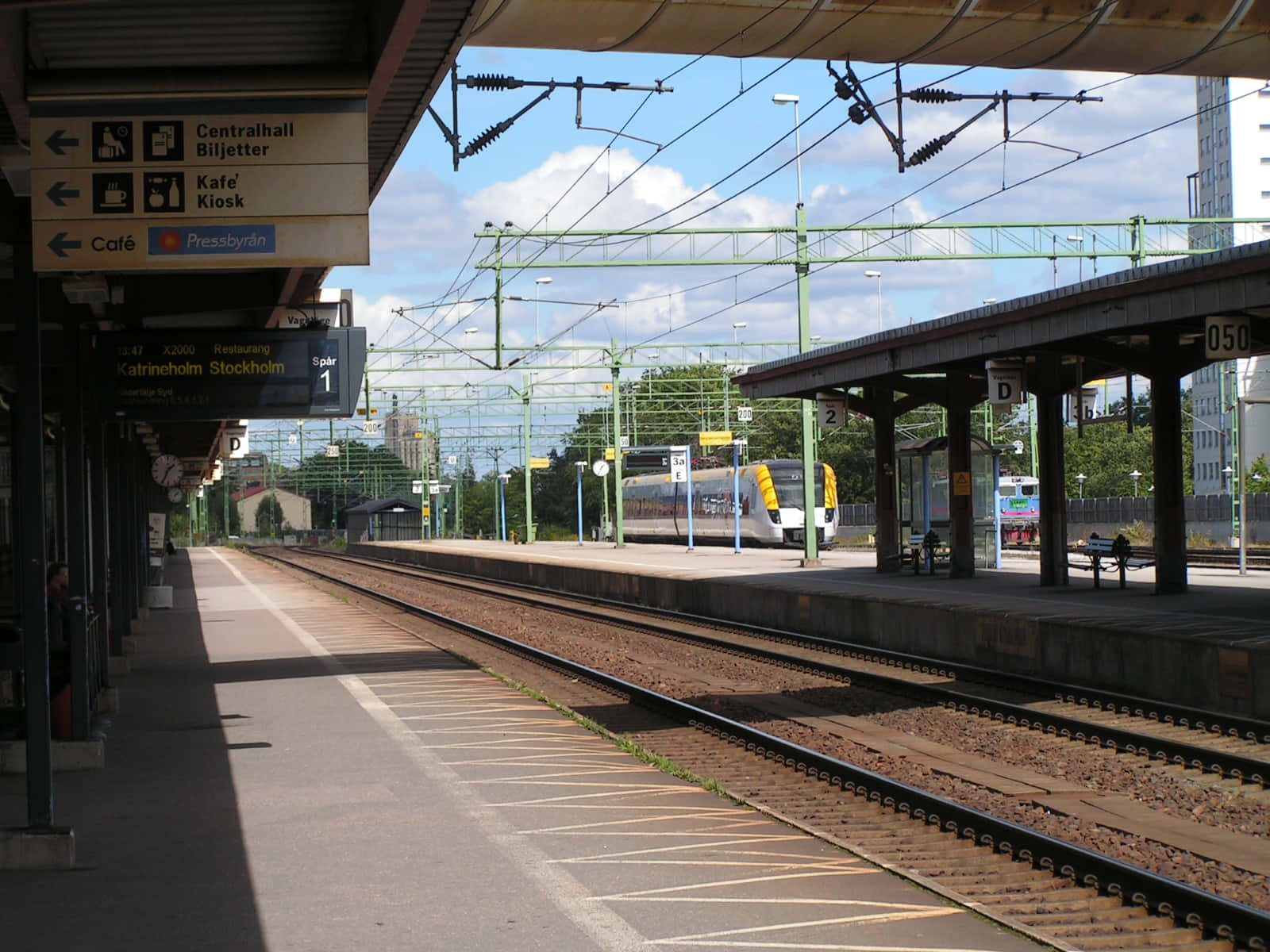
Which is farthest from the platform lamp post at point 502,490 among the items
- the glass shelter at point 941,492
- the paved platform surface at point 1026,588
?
the glass shelter at point 941,492

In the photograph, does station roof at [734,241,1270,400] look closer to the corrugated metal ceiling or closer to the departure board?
the departure board

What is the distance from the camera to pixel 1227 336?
55.8 feet

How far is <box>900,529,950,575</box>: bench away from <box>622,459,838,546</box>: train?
49.4 ft

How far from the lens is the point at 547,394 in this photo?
65812mm

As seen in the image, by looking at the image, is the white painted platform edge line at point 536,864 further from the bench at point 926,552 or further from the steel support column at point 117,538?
the bench at point 926,552

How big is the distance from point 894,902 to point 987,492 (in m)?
20.5

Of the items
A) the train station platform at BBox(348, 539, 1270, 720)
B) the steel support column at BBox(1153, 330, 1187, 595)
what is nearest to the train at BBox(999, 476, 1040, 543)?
the train station platform at BBox(348, 539, 1270, 720)

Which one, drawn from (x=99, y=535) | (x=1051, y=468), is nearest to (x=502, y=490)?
(x=1051, y=468)

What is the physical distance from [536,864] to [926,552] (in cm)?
2096

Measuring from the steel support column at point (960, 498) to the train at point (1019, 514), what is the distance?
978 inches

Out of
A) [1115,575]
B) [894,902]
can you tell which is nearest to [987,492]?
Answer: [1115,575]

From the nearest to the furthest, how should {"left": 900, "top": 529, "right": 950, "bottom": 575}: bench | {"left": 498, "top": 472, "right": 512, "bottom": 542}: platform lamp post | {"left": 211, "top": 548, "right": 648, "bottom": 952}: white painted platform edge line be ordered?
{"left": 211, "top": 548, "right": 648, "bottom": 952}: white painted platform edge line, {"left": 900, "top": 529, "right": 950, "bottom": 575}: bench, {"left": 498, "top": 472, "right": 512, "bottom": 542}: platform lamp post

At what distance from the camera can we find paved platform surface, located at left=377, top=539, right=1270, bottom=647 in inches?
659

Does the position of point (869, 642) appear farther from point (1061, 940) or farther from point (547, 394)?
point (547, 394)
